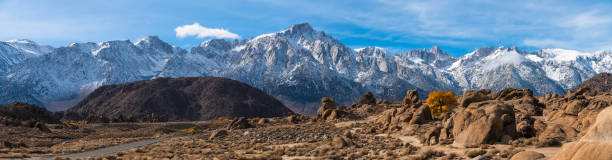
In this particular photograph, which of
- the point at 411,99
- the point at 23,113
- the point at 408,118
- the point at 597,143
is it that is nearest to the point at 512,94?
the point at 411,99

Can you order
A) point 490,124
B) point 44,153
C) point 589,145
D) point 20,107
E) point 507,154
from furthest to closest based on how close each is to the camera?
1. point 20,107
2. point 44,153
3. point 490,124
4. point 507,154
5. point 589,145

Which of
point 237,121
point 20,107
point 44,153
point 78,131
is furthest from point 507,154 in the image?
point 20,107

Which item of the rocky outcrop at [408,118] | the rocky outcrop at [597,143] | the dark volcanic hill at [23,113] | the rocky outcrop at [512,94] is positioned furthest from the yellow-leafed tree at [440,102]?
the dark volcanic hill at [23,113]

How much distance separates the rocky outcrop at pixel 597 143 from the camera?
35.2ft

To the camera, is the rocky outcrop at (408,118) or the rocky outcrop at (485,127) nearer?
the rocky outcrop at (485,127)

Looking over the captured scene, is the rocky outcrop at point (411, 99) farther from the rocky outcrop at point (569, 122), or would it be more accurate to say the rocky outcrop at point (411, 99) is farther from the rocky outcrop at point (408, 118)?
the rocky outcrop at point (569, 122)

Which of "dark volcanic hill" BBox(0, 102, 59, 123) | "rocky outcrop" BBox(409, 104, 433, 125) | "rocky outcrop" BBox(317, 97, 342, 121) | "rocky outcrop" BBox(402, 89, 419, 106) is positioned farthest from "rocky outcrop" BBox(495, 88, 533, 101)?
"dark volcanic hill" BBox(0, 102, 59, 123)

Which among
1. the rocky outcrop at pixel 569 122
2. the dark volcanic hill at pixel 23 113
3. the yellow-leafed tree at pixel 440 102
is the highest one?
the dark volcanic hill at pixel 23 113

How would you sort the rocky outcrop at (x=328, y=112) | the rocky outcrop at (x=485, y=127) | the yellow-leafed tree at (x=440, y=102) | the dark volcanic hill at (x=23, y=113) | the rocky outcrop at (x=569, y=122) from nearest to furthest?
1. the rocky outcrop at (x=569, y=122)
2. the rocky outcrop at (x=485, y=127)
3. the yellow-leafed tree at (x=440, y=102)
4. the rocky outcrop at (x=328, y=112)
5. the dark volcanic hill at (x=23, y=113)

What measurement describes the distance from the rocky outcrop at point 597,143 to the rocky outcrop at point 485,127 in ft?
56.2

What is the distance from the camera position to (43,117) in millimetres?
109375

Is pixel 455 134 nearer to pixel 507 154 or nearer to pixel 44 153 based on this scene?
pixel 507 154

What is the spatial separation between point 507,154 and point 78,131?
8667cm

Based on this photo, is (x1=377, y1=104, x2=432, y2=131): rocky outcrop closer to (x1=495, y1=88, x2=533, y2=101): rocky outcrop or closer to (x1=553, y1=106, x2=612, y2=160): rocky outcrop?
(x1=495, y1=88, x2=533, y2=101): rocky outcrop
